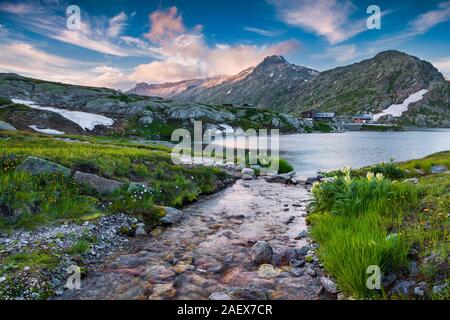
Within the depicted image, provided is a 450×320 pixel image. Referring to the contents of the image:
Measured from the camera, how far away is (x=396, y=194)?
40.5 feet

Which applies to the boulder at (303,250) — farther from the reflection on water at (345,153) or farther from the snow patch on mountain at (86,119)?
the snow patch on mountain at (86,119)

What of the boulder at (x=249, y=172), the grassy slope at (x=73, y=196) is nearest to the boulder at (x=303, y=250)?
the grassy slope at (x=73, y=196)

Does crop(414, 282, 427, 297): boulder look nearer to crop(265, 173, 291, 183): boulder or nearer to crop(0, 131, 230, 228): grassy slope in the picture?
crop(0, 131, 230, 228): grassy slope

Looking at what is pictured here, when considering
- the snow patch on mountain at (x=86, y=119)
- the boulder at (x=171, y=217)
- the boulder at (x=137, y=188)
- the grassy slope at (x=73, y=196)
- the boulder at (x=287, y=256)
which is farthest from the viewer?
the snow patch on mountain at (x=86, y=119)

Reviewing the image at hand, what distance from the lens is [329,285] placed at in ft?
A: 27.3

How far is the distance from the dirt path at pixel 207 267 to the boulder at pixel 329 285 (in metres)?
0.32

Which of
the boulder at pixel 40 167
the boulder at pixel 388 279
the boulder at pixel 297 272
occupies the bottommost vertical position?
the boulder at pixel 297 272

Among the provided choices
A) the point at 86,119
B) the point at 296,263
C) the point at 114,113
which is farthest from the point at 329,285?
the point at 114,113

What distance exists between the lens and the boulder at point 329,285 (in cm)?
820

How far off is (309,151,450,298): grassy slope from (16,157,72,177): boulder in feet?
42.3

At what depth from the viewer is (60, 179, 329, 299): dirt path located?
27.9 feet

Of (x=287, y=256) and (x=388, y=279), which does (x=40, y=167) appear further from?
(x=388, y=279)
